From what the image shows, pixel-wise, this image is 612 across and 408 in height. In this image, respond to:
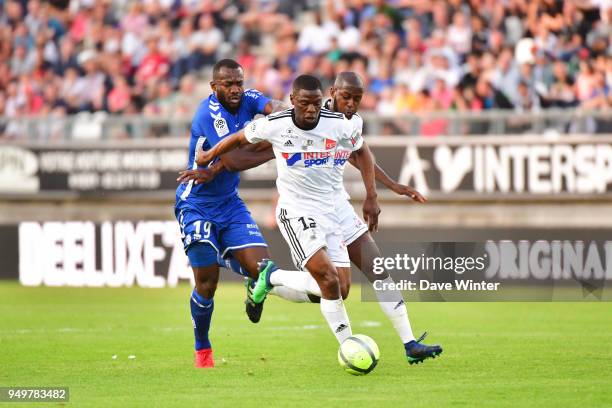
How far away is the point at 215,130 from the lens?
10.5 m

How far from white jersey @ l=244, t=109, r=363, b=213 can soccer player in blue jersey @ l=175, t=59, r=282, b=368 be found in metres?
0.60

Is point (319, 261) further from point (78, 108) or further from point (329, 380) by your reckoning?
point (78, 108)

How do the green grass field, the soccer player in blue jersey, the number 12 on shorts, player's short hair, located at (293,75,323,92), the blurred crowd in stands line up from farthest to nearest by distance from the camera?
the blurred crowd in stands, the soccer player in blue jersey, the number 12 on shorts, player's short hair, located at (293,75,323,92), the green grass field

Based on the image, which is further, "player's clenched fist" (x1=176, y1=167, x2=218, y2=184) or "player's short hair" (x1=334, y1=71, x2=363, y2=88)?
"player's clenched fist" (x1=176, y1=167, x2=218, y2=184)

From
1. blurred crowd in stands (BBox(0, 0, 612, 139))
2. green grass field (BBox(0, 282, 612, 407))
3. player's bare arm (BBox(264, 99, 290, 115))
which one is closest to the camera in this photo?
green grass field (BBox(0, 282, 612, 407))

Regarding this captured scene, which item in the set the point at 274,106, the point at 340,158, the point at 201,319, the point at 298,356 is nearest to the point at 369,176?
the point at 340,158

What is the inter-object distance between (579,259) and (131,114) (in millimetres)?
9381

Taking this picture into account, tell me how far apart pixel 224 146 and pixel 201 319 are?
1566 mm

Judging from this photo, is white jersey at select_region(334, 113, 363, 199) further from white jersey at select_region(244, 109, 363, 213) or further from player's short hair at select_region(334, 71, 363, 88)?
player's short hair at select_region(334, 71, 363, 88)

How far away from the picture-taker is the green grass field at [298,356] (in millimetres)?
8586

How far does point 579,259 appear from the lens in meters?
17.8

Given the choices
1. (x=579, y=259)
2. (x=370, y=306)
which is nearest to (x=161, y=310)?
(x=370, y=306)

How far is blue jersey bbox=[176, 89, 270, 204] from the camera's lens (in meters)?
10.5

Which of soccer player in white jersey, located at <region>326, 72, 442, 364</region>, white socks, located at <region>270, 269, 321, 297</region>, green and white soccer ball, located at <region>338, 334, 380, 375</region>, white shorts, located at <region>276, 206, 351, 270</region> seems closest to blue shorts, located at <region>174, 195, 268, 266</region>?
white shorts, located at <region>276, 206, 351, 270</region>
